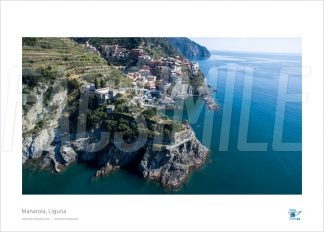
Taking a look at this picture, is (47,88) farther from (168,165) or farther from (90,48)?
(168,165)

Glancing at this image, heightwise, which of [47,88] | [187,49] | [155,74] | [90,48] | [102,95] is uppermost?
[187,49]

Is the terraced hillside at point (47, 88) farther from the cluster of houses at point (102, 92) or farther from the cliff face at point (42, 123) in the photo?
the cluster of houses at point (102, 92)

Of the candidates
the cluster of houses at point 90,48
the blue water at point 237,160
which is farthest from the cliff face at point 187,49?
the cluster of houses at point 90,48

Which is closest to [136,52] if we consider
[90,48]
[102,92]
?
[90,48]

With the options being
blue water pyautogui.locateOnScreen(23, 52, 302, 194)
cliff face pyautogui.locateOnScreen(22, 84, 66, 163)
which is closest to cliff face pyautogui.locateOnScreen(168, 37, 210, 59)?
blue water pyautogui.locateOnScreen(23, 52, 302, 194)

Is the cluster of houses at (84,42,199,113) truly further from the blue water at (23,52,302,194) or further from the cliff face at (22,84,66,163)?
the cliff face at (22,84,66,163)

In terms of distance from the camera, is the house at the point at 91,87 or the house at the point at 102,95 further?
the house at the point at 91,87
